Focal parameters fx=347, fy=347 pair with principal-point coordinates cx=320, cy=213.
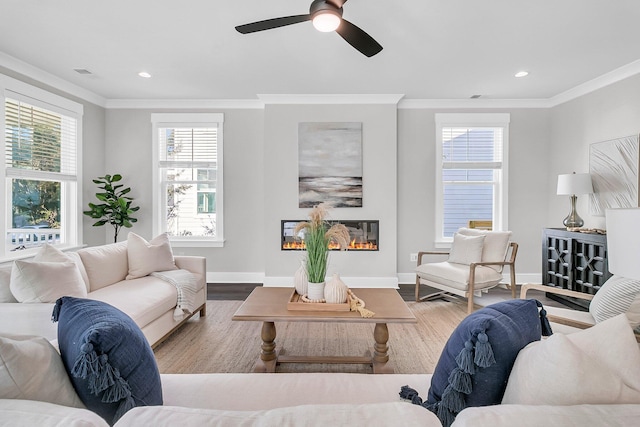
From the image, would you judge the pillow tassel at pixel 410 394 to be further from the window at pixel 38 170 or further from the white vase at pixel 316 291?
the window at pixel 38 170

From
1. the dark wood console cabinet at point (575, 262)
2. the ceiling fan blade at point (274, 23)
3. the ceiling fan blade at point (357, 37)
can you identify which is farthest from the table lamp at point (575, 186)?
the ceiling fan blade at point (274, 23)

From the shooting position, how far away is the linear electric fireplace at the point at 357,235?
4895 mm

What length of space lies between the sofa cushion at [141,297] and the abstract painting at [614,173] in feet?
15.4

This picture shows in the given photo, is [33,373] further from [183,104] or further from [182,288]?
[183,104]

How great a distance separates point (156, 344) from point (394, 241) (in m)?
3.22

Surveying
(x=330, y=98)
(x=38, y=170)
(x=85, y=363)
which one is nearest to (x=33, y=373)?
(x=85, y=363)

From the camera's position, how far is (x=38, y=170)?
3.98m

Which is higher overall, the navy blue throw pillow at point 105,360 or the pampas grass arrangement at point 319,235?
the pampas grass arrangement at point 319,235

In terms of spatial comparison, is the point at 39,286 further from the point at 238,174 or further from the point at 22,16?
the point at 238,174

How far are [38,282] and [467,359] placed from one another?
8.54 ft

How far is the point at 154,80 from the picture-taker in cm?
421

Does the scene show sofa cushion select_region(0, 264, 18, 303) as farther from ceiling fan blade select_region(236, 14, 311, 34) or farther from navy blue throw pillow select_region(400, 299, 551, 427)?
navy blue throw pillow select_region(400, 299, 551, 427)

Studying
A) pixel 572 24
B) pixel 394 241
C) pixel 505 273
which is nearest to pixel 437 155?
pixel 394 241

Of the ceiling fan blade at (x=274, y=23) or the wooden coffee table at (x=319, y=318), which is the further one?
the wooden coffee table at (x=319, y=318)
